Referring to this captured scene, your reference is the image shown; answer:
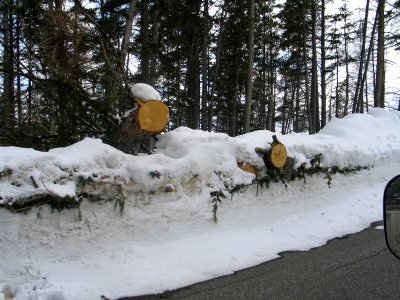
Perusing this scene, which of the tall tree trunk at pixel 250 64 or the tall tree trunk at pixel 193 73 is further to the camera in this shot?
the tall tree trunk at pixel 193 73

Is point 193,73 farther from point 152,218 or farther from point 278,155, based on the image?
point 152,218

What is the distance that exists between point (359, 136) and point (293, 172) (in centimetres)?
423

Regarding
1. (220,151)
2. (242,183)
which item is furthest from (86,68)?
(242,183)

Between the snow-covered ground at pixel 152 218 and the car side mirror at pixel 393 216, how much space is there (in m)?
2.76

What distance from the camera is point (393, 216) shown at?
2.34 metres

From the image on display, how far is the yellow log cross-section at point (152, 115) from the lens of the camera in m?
6.02

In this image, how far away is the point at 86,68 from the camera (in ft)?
23.7

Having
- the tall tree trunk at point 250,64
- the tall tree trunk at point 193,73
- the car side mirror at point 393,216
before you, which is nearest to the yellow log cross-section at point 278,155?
the car side mirror at point 393,216

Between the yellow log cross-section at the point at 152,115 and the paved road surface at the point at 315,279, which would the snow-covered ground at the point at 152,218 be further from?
the yellow log cross-section at the point at 152,115

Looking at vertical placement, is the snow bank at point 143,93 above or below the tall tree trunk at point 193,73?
below

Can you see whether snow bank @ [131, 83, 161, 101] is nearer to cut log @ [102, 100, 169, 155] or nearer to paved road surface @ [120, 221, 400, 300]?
cut log @ [102, 100, 169, 155]

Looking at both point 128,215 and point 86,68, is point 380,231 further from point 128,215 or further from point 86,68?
point 86,68

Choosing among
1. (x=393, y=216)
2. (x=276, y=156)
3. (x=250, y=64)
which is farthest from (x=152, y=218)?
(x=250, y=64)

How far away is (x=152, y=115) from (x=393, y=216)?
14.1 ft
